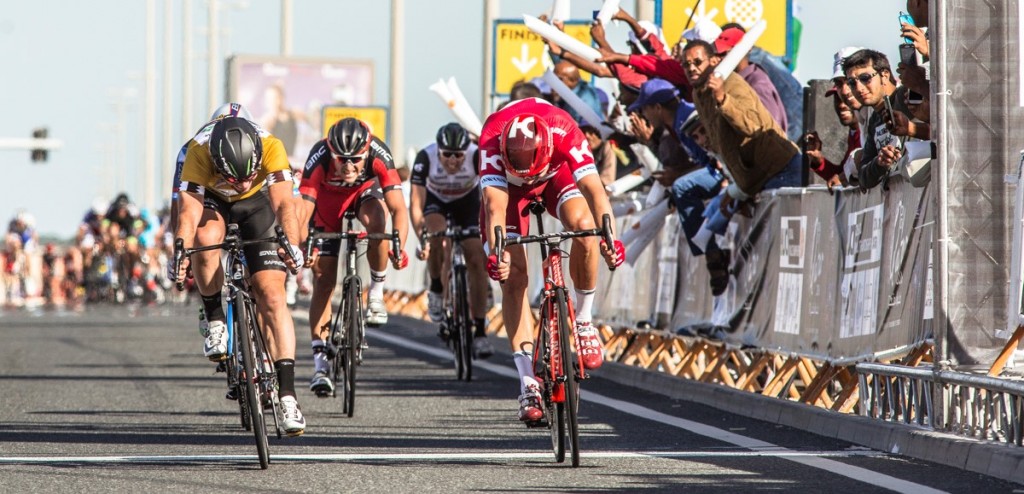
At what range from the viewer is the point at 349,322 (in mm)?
12625

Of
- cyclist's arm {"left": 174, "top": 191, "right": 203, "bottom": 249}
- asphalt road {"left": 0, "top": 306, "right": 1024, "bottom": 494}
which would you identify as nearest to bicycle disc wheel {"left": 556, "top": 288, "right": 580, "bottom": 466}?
asphalt road {"left": 0, "top": 306, "right": 1024, "bottom": 494}

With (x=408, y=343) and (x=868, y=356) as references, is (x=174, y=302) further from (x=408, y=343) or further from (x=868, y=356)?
(x=868, y=356)

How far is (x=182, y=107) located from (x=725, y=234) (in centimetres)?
5125

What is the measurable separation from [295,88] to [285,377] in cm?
3652

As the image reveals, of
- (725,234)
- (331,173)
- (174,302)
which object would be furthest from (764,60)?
(174,302)

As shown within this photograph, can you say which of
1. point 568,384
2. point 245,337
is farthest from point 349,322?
point 568,384

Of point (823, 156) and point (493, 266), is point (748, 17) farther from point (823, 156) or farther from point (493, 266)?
point (493, 266)

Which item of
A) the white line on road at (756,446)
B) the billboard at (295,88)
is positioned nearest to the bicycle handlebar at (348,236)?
the white line on road at (756,446)

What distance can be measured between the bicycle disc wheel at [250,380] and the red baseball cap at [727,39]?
529cm

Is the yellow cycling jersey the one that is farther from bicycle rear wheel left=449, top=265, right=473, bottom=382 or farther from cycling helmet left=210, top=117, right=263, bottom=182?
bicycle rear wheel left=449, top=265, right=473, bottom=382

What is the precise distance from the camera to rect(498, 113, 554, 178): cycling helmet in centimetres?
955

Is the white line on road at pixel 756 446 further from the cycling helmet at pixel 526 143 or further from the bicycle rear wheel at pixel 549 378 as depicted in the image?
the cycling helmet at pixel 526 143

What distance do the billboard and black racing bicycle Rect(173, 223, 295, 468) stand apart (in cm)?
3541

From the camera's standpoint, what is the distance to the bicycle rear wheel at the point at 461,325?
596 inches
